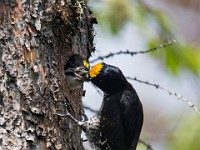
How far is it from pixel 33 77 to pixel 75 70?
73 cm

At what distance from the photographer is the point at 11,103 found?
3.87 m

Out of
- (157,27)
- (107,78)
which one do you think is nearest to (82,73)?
(107,78)

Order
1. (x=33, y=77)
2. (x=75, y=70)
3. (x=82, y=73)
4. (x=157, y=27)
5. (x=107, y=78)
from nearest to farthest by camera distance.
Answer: (x=33, y=77)
(x=75, y=70)
(x=82, y=73)
(x=107, y=78)
(x=157, y=27)

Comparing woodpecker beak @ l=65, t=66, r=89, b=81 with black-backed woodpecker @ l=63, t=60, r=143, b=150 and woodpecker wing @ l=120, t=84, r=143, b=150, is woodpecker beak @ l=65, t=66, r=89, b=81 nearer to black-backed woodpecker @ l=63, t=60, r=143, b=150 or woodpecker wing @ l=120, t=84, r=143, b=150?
black-backed woodpecker @ l=63, t=60, r=143, b=150

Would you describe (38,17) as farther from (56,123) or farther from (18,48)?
(56,123)

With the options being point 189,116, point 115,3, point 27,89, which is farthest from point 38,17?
point 189,116

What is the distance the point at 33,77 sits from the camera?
13.0 ft

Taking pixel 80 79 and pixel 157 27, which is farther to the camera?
pixel 157 27

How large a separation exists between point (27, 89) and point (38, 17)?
1.54 feet

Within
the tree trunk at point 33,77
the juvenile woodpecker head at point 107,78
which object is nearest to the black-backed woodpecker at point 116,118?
the juvenile woodpecker head at point 107,78

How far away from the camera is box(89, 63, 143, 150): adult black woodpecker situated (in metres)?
4.93

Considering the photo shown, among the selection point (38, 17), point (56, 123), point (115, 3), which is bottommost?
point (56, 123)

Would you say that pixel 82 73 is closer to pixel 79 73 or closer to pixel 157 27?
pixel 79 73

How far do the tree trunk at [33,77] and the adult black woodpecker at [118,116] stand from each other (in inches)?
27.9
